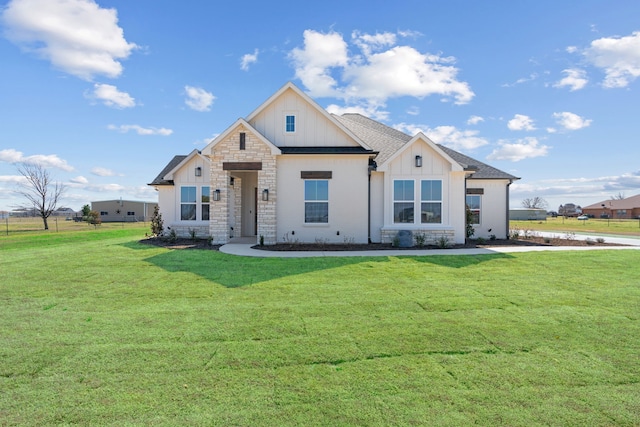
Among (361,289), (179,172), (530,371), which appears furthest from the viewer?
(179,172)

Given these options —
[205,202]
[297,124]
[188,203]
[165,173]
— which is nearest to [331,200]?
[297,124]

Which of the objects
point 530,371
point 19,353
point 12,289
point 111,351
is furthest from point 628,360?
point 12,289

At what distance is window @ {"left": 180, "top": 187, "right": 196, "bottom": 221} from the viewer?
55.4 ft

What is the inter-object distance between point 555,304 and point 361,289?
3472mm

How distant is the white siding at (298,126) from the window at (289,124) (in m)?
0.14

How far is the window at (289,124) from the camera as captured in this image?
14.6 m

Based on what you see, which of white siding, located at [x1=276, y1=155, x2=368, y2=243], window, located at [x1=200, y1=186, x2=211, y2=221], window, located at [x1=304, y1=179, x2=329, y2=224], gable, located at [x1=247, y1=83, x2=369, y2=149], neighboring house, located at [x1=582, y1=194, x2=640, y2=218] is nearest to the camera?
white siding, located at [x1=276, y1=155, x2=368, y2=243]

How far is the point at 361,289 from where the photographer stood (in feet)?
22.2

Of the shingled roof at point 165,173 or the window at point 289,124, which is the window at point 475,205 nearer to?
the window at point 289,124

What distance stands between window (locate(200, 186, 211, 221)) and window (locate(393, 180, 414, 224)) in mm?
9574

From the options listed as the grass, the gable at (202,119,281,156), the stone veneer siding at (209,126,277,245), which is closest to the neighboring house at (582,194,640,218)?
the grass

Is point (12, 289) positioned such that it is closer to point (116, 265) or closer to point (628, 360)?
point (116, 265)

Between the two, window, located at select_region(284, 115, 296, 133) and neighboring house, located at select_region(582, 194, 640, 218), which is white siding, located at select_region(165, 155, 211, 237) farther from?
neighboring house, located at select_region(582, 194, 640, 218)

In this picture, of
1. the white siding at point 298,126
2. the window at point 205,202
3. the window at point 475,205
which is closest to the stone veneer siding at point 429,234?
the window at point 475,205
